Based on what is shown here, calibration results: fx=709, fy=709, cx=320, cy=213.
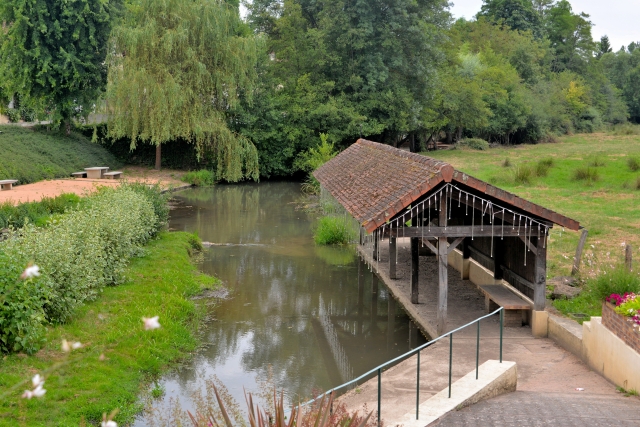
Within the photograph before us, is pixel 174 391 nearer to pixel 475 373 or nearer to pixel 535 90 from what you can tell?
pixel 475 373

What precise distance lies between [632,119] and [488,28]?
23.0 meters

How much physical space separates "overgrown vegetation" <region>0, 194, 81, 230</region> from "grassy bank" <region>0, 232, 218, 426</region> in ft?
12.1

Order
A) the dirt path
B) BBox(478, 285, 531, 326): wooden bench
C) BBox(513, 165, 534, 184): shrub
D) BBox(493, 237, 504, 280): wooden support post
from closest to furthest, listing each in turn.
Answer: BBox(478, 285, 531, 326): wooden bench
BBox(493, 237, 504, 280): wooden support post
the dirt path
BBox(513, 165, 534, 184): shrub

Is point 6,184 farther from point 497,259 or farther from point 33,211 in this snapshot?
point 497,259

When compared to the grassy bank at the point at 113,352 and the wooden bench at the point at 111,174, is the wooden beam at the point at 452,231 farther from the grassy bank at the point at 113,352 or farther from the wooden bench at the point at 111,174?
the wooden bench at the point at 111,174

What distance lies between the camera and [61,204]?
22297mm

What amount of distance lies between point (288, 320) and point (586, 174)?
19754 millimetres

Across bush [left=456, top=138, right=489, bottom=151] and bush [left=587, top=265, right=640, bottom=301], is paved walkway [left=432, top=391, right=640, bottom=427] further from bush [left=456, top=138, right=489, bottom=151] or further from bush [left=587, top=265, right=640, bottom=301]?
bush [left=456, top=138, right=489, bottom=151]

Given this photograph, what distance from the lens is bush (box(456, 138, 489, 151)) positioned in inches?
2025

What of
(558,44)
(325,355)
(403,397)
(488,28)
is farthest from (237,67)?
(558,44)

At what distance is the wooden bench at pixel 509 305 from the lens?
1271cm

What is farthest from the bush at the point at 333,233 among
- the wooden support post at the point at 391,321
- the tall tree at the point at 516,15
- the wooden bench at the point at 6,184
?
the tall tree at the point at 516,15

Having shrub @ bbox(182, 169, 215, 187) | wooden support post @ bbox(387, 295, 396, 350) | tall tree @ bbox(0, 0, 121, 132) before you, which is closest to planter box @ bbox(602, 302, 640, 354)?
wooden support post @ bbox(387, 295, 396, 350)

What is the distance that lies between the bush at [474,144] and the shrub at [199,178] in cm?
2186
